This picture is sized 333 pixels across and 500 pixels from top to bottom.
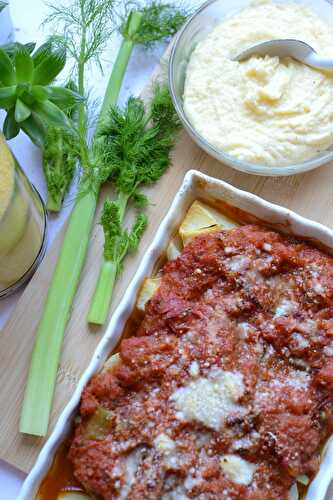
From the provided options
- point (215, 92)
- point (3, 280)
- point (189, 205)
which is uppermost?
point (215, 92)

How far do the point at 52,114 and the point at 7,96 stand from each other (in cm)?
19

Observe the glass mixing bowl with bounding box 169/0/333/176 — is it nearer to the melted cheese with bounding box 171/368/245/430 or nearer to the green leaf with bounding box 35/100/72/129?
the green leaf with bounding box 35/100/72/129

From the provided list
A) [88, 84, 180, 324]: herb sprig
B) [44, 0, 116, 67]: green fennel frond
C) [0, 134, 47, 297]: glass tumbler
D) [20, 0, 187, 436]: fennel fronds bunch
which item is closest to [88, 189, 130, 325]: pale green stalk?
[88, 84, 180, 324]: herb sprig

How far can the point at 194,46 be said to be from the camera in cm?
307

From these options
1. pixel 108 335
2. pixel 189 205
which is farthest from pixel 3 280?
pixel 189 205

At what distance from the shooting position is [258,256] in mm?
2316

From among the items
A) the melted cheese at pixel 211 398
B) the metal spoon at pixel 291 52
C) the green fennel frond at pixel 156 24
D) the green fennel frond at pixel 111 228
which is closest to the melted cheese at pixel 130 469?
the melted cheese at pixel 211 398

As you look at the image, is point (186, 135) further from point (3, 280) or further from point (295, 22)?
point (3, 280)

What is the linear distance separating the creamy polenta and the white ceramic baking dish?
14.4 inches

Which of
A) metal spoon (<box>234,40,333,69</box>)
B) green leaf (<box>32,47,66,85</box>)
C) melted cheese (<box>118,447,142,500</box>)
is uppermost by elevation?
green leaf (<box>32,47,66,85</box>)

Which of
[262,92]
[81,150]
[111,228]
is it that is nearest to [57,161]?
[81,150]

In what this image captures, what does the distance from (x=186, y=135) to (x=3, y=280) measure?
3.56ft

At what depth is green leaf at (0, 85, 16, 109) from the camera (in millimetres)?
2486

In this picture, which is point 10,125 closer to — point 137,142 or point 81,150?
point 81,150
